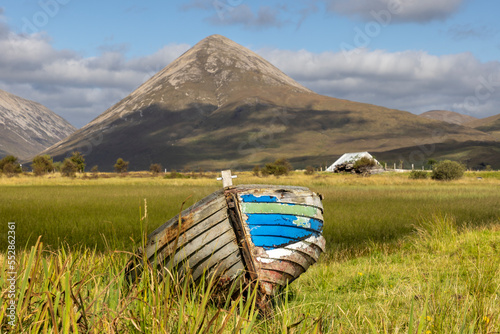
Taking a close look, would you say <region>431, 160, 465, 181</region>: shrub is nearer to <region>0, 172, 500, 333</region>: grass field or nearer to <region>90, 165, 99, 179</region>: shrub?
<region>0, 172, 500, 333</region>: grass field

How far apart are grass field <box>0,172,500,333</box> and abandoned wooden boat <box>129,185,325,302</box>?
1.28 ft

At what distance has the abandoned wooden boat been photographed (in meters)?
5.09

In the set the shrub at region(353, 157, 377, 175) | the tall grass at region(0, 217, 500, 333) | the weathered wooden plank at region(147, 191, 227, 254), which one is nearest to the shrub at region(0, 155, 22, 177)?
the shrub at region(353, 157, 377, 175)

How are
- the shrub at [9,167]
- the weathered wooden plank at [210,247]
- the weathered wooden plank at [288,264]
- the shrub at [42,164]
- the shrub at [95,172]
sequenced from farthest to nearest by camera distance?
the shrub at [42,164]
the shrub at [9,167]
the shrub at [95,172]
the weathered wooden plank at [288,264]
the weathered wooden plank at [210,247]

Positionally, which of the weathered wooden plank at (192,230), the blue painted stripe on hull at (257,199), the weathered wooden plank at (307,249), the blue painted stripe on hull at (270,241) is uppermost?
the blue painted stripe on hull at (257,199)

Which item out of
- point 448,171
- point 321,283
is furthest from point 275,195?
point 448,171

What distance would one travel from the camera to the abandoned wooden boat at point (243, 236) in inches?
201

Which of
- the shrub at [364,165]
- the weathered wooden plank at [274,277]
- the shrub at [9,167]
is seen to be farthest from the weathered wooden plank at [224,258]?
the shrub at [9,167]

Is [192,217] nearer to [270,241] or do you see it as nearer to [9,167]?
[270,241]

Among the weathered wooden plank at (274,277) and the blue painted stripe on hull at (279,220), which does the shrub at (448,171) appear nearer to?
the blue painted stripe on hull at (279,220)

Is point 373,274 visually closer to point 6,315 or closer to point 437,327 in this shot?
point 437,327

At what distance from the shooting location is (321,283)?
7.60 meters

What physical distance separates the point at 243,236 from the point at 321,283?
306cm

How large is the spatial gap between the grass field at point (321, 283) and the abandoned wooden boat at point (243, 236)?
15.4 inches
